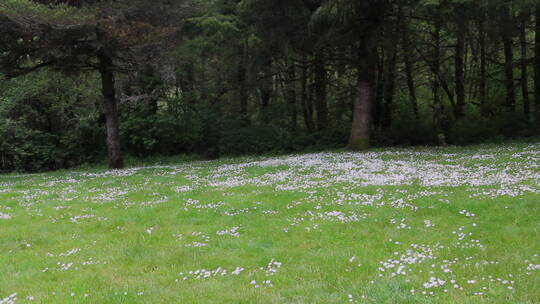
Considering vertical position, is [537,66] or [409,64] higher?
[409,64]

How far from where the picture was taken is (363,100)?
83.9 ft

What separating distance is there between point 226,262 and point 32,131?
35886 mm

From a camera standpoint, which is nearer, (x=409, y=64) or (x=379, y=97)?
(x=409, y=64)

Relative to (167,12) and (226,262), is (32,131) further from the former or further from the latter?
(226,262)

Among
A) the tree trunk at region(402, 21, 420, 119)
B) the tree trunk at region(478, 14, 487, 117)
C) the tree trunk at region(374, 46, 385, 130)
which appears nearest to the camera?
→ the tree trunk at region(402, 21, 420, 119)

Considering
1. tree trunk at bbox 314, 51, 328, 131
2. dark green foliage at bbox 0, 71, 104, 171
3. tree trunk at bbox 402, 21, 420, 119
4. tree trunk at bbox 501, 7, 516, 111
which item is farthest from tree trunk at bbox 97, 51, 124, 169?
tree trunk at bbox 501, 7, 516, 111

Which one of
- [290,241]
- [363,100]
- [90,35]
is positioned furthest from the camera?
[363,100]

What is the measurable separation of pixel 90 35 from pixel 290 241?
1819 centimetres

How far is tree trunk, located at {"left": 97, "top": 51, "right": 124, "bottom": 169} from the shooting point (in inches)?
980

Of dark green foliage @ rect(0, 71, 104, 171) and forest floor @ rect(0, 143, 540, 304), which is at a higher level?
dark green foliage @ rect(0, 71, 104, 171)

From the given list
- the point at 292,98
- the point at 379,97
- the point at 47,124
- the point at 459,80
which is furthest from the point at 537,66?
the point at 47,124

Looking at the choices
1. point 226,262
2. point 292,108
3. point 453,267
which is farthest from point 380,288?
point 292,108

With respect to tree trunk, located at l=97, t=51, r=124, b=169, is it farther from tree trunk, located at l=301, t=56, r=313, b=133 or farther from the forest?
tree trunk, located at l=301, t=56, r=313, b=133

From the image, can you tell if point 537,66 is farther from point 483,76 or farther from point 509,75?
point 483,76
